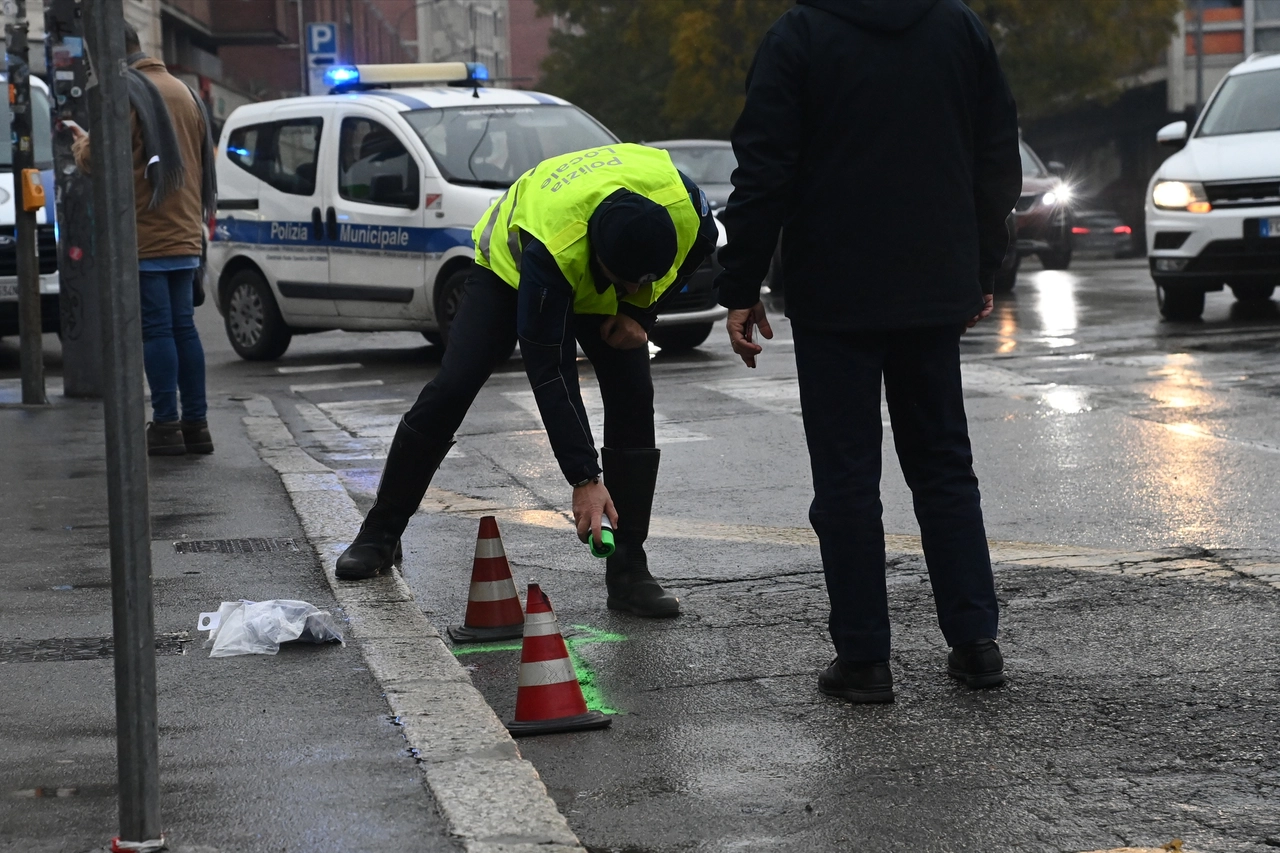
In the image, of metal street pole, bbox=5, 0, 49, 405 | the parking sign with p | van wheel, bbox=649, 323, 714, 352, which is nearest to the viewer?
metal street pole, bbox=5, 0, 49, 405

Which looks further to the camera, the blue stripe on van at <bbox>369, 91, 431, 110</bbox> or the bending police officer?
the blue stripe on van at <bbox>369, 91, 431, 110</bbox>

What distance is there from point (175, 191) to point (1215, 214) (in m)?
8.03

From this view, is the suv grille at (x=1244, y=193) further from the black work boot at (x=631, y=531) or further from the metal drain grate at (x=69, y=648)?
the metal drain grate at (x=69, y=648)

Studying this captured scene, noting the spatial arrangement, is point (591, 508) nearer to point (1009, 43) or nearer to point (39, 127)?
point (39, 127)

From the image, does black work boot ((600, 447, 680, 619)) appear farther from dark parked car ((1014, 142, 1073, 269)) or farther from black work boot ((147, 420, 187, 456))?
dark parked car ((1014, 142, 1073, 269))

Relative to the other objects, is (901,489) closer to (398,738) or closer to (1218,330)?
(398,738)

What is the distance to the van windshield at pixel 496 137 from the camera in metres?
12.5

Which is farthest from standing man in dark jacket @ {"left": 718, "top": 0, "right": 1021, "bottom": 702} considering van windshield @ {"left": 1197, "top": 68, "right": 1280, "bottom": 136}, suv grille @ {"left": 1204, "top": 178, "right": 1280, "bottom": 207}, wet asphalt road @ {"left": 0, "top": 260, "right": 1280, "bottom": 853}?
van windshield @ {"left": 1197, "top": 68, "right": 1280, "bottom": 136}

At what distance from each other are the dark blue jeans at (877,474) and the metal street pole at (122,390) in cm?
171

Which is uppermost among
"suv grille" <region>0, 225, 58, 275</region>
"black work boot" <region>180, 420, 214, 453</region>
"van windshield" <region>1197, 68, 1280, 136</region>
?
"van windshield" <region>1197, 68, 1280, 136</region>

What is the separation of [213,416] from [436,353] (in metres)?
3.90

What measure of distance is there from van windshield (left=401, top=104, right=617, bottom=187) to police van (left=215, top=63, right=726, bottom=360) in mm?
10

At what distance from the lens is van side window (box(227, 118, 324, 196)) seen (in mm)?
13273

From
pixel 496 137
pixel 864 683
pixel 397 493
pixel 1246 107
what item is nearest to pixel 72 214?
pixel 496 137
